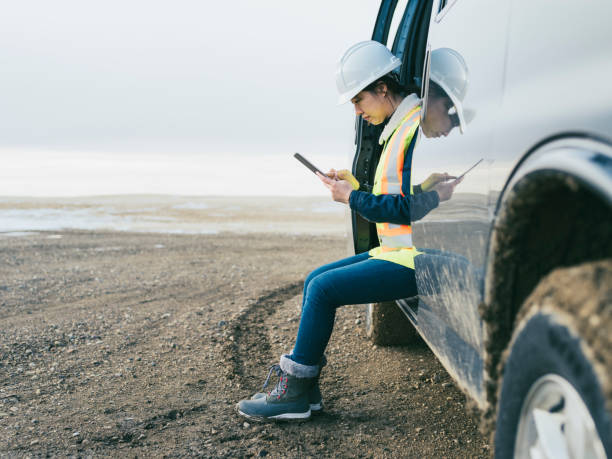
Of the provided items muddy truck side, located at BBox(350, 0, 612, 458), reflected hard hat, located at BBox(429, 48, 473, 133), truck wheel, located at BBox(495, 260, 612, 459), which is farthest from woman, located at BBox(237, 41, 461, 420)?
truck wheel, located at BBox(495, 260, 612, 459)

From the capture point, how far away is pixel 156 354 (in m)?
4.32

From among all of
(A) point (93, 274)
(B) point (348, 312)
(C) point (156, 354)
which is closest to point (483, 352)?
(C) point (156, 354)

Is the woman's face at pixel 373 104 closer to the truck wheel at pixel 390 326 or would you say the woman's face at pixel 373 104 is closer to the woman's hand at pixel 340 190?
the woman's hand at pixel 340 190

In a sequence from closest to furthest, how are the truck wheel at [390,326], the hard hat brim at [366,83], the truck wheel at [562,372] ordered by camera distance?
the truck wheel at [562,372] < the hard hat brim at [366,83] < the truck wheel at [390,326]

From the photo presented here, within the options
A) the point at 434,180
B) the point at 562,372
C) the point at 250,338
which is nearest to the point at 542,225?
the point at 562,372

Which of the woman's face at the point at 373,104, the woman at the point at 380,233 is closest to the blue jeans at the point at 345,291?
the woman at the point at 380,233

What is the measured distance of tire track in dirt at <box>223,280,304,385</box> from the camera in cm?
398

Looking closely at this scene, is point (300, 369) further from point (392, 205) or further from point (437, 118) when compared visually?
point (437, 118)

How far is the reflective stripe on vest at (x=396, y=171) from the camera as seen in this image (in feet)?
9.03

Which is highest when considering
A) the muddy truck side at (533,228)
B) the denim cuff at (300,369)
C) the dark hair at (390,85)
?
the dark hair at (390,85)

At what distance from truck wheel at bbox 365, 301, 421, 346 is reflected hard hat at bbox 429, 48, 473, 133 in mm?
2327

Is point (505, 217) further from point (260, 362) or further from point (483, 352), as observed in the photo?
point (260, 362)

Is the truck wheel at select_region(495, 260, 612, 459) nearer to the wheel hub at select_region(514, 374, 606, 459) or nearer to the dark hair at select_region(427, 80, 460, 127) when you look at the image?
the wheel hub at select_region(514, 374, 606, 459)

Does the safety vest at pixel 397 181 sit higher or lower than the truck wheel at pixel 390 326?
higher
